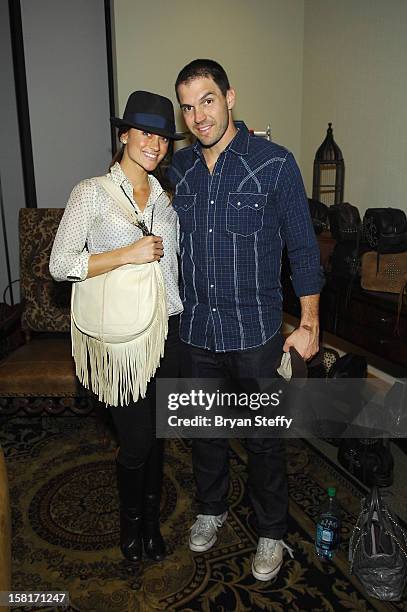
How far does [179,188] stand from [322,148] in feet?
5.66

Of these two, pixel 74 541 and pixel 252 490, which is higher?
pixel 252 490

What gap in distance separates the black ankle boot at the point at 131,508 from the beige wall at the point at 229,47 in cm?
266

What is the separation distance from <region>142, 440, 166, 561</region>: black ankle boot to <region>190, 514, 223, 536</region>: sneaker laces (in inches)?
7.1

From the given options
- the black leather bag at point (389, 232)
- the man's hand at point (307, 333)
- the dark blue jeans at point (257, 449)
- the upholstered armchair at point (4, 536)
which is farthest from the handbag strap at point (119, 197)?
the black leather bag at point (389, 232)

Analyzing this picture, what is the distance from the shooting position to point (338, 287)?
9.66ft

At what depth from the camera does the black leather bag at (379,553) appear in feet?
7.22

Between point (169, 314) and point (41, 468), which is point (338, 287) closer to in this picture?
point (169, 314)

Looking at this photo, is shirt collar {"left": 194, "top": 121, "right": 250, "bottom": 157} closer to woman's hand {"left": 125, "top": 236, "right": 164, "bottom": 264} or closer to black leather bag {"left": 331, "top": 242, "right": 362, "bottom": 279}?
woman's hand {"left": 125, "top": 236, "right": 164, "bottom": 264}

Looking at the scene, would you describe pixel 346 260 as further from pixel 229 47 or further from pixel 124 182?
pixel 229 47

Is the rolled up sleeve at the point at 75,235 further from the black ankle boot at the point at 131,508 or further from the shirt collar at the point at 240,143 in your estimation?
the black ankle boot at the point at 131,508

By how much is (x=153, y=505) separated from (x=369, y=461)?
1.25 metres

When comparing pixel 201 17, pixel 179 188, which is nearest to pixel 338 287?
pixel 179 188

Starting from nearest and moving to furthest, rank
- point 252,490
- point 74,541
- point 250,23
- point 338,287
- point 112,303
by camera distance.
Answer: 1. point 112,303
2. point 252,490
3. point 74,541
4. point 338,287
5. point 250,23

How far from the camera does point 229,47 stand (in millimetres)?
3926
